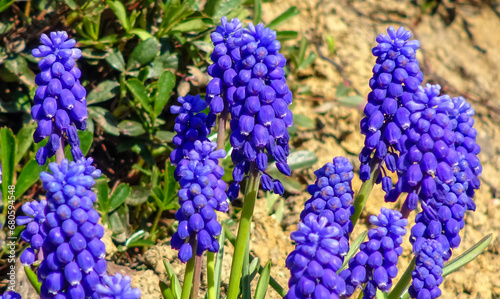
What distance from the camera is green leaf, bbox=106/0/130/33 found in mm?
4670

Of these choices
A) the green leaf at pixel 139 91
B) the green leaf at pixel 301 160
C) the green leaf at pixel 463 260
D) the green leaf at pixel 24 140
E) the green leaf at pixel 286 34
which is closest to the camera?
the green leaf at pixel 463 260

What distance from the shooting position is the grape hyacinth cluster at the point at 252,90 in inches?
116

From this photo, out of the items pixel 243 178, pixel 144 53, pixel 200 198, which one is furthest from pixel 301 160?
pixel 200 198

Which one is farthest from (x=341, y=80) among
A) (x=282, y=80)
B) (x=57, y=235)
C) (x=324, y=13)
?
(x=57, y=235)

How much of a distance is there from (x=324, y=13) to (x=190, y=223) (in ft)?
17.9

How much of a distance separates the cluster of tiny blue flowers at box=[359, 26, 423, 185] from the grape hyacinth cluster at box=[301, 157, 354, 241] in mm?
301

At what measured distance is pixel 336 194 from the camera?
3.01 m

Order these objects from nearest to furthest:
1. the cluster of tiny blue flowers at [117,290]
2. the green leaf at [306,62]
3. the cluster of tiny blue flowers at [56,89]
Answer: the cluster of tiny blue flowers at [117,290] < the cluster of tiny blue flowers at [56,89] < the green leaf at [306,62]

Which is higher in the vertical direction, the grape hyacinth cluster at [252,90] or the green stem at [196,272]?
the grape hyacinth cluster at [252,90]

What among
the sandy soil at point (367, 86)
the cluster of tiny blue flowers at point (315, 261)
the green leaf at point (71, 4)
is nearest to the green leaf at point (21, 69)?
the green leaf at point (71, 4)

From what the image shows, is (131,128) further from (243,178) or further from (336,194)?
(336,194)

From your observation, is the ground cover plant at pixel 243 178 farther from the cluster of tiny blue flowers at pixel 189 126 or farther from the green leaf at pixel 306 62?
the green leaf at pixel 306 62

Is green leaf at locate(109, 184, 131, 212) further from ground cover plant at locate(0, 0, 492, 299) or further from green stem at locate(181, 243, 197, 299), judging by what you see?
green stem at locate(181, 243, 197, 299)

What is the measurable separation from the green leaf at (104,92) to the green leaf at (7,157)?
82 cm
